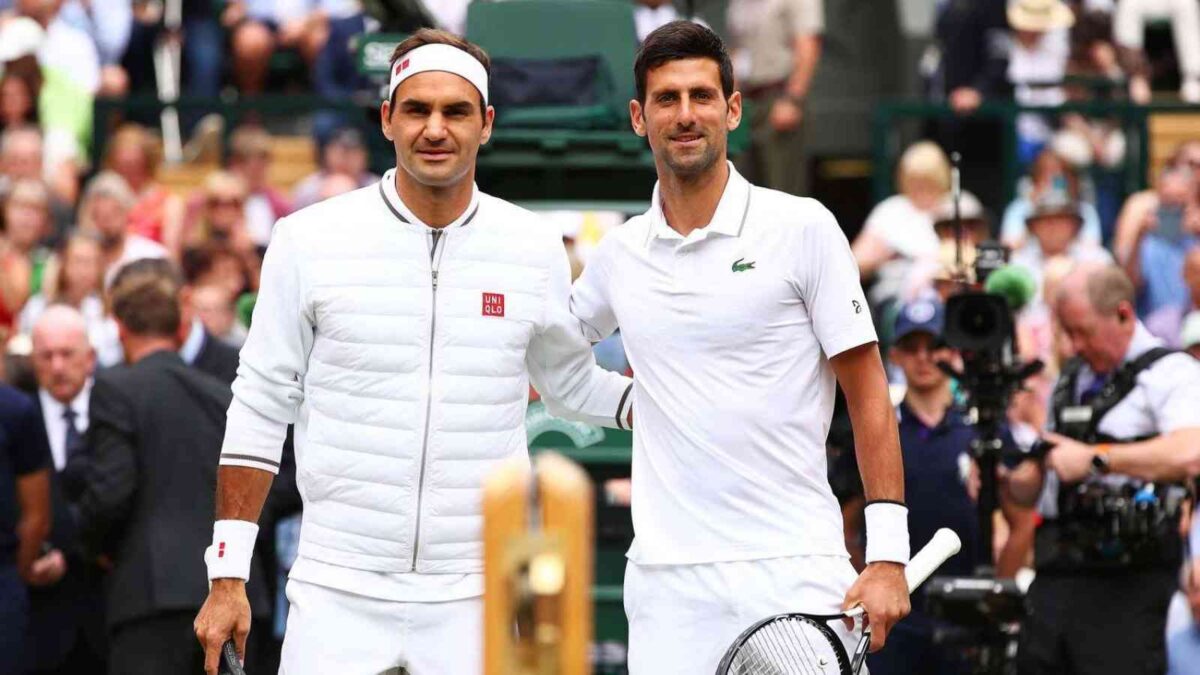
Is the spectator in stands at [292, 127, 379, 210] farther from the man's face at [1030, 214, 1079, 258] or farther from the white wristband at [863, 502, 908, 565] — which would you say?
the white wristband at [863, 502, 908, 565]

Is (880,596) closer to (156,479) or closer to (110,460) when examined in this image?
(156,479)

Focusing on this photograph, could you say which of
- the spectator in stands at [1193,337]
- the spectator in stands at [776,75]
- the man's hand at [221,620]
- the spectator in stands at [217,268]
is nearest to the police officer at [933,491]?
the spectator in stands at [1193,337]

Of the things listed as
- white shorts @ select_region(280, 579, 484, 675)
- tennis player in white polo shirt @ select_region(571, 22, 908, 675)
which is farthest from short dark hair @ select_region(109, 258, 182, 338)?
tennis player in white polo shirt @ select_region(571, 22, 908, 675)

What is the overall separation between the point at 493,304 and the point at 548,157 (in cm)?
386

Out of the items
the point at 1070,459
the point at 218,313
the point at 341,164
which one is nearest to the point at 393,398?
the point at 1070,459

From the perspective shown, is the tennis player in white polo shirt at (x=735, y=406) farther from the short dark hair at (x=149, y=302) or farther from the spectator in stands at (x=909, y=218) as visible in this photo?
the spectator in stands at (x=909, y=218)

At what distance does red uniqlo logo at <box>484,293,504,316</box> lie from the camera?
5758 mm

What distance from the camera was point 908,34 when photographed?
54.7 ft

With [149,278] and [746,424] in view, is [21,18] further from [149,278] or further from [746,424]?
[746,424]

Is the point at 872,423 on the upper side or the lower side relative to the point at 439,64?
lower

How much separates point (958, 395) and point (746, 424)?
3426mm

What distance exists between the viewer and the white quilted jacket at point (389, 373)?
5.64 metres

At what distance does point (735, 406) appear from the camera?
557 cm

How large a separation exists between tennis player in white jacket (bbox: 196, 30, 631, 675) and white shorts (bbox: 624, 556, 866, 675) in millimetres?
443
